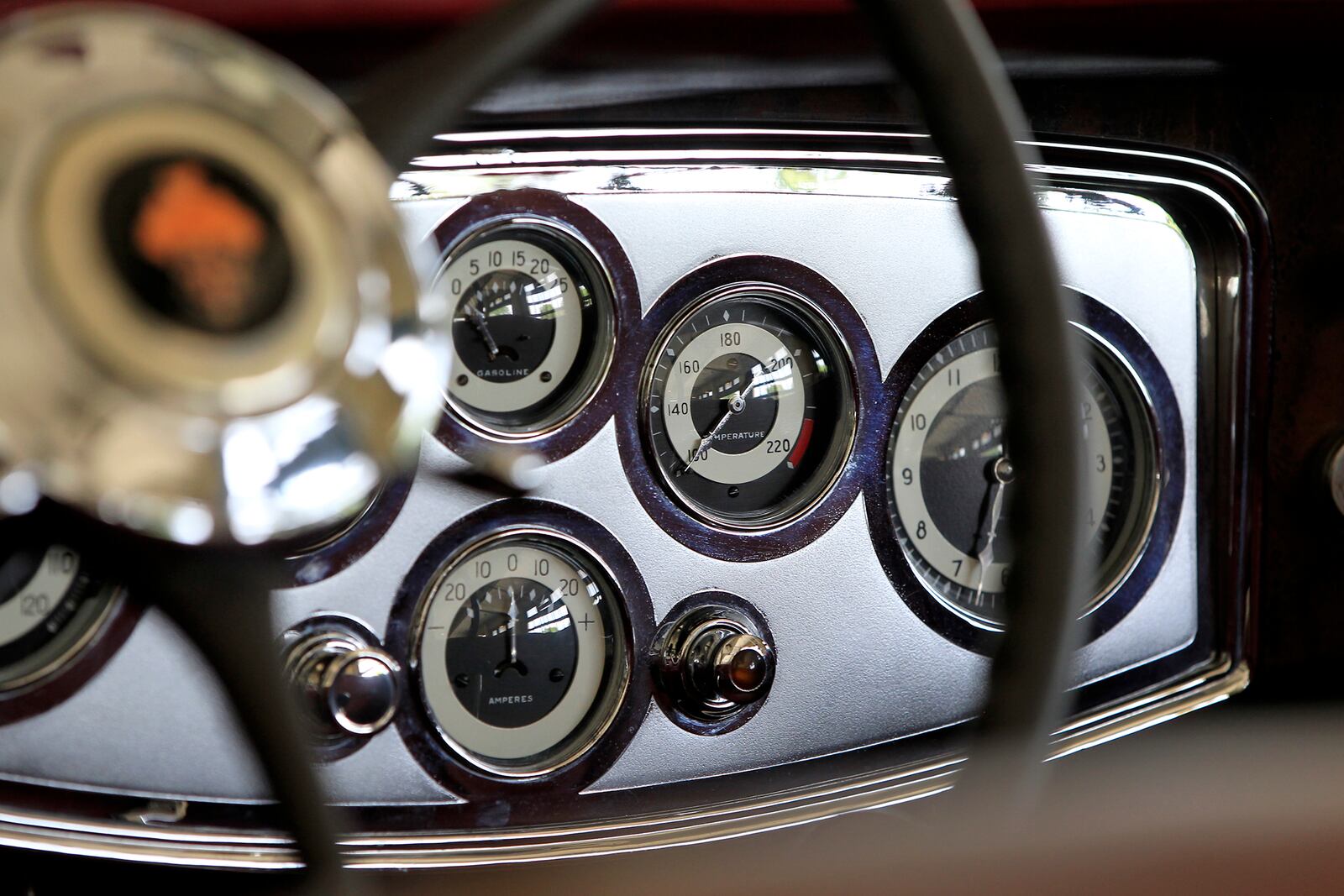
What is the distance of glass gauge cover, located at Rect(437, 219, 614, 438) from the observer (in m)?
1.29

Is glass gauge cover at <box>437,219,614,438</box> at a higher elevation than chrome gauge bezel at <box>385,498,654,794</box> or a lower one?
higher

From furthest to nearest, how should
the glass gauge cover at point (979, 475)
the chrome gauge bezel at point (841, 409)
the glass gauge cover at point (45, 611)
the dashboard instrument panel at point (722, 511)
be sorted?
the glass gauge cover at point (979, 475), the chrome gauge bezel at point (841, 409), the dashboard instrument panel at point (722, 511), the glass gauge cover at point (45, 611)

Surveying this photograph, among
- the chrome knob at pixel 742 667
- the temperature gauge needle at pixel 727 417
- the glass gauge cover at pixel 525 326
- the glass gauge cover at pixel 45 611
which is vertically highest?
the glass gauge cover at pixel 525 326

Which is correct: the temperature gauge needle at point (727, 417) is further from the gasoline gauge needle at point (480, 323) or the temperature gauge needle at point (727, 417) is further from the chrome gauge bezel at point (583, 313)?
the gasoline gauge needle at point (480, 323)

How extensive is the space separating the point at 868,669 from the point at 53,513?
1010 mm

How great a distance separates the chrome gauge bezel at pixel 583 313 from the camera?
1.26m

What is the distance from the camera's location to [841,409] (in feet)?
4.74

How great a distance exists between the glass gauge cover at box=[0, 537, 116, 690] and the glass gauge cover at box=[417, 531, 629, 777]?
0.30m

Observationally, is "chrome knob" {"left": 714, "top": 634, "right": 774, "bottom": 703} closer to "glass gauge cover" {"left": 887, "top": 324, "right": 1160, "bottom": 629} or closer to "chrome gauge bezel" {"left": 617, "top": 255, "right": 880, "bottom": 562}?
"chrome gauge bezel" {"left": 617, "top": 255, "right": 880, "bottom": 562}

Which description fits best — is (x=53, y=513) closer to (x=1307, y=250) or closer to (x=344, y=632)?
(x=344, y=632)

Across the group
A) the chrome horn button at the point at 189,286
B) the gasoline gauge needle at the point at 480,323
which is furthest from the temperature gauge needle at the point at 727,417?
the chrome horn button at the point at 189,286

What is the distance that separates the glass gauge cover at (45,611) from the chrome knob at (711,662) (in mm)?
537

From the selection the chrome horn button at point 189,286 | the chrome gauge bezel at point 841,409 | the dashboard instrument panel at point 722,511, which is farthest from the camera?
the chrome gauge bezel at point 841,409

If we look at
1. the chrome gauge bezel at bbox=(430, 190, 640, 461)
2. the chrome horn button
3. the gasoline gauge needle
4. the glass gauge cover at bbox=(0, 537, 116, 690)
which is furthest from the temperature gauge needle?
the chrome horn button
